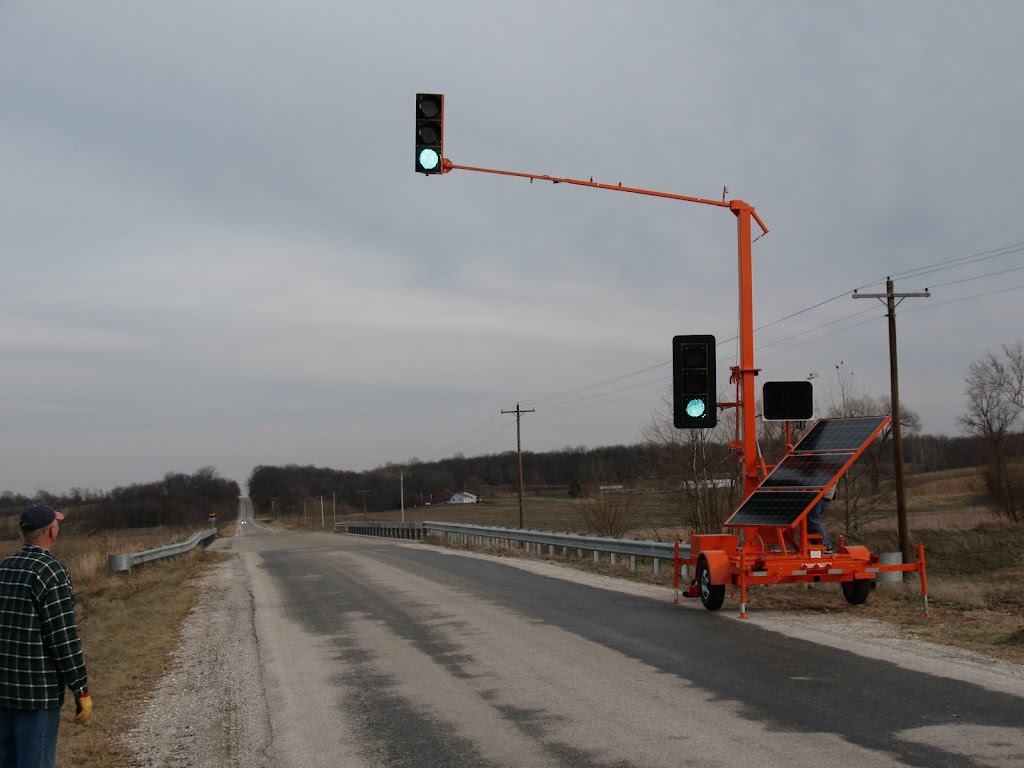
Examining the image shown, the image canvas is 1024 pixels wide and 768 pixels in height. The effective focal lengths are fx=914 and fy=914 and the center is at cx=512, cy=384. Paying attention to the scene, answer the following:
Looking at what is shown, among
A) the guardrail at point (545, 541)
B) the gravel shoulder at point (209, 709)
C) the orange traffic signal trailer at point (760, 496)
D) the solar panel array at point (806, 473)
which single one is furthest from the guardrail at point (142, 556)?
the solar panel array at point (806, 473)

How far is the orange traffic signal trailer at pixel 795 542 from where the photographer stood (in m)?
12.5

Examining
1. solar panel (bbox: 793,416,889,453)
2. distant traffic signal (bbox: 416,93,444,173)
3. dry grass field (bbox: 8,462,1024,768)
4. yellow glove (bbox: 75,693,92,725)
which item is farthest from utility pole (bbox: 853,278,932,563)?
yellow glove (bbox: 75,693,92,725)

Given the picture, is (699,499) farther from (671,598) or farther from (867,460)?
(671,598)

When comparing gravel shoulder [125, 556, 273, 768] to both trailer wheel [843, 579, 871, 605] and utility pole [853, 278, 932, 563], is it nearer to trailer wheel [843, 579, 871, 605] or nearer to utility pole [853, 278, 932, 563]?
trailer wheel [843, 579, 871, 605]

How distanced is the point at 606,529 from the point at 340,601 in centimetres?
2248

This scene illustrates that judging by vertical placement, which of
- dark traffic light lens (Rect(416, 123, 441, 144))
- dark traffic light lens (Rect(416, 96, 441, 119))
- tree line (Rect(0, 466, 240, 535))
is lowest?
tree line (Rect(0, 466, 240, 535))

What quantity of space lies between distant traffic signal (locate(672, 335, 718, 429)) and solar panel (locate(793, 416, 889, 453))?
5.96ft

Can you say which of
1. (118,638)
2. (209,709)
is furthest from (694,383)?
(118,638)

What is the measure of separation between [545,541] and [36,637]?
22999mm

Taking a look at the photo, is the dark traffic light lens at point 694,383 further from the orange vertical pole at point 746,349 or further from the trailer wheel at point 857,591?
the trailer wheel at point 857,591

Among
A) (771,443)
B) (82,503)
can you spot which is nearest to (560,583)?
(771,443)

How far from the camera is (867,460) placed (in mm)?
42469

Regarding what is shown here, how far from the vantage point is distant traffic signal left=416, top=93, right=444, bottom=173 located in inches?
463

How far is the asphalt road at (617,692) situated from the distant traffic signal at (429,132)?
19.7 feet
